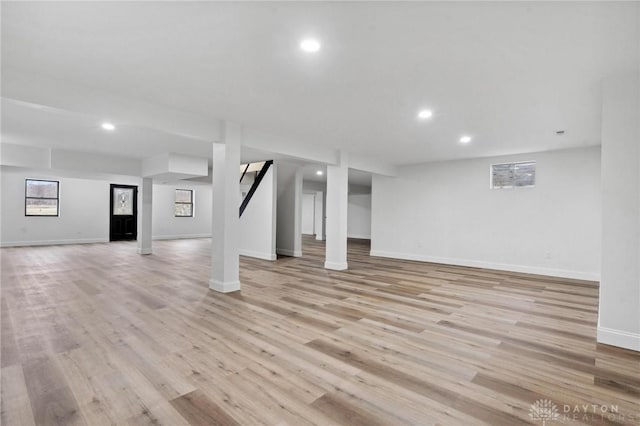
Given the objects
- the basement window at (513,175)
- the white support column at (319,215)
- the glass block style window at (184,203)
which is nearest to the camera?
the basement window at (513,175)

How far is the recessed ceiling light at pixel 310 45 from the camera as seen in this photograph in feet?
7.56

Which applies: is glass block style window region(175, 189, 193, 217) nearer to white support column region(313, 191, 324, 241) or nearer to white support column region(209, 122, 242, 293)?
white support column region(313, 191, 324, 241)

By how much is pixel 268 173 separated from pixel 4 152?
5763 millimetres

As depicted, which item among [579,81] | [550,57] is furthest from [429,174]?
[550,57]

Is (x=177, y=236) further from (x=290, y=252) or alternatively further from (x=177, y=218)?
(x=290, y=252)

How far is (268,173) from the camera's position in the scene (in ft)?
25.6

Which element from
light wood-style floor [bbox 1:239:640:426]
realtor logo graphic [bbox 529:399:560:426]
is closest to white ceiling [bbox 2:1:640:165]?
light wood-style floor [bbox 1:239:640:426]

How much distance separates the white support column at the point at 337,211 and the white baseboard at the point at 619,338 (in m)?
4.28

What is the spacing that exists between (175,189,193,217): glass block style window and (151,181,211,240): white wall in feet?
0.48

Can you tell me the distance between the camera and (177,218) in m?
13.3

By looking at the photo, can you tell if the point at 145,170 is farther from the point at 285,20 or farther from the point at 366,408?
the point at 366,408

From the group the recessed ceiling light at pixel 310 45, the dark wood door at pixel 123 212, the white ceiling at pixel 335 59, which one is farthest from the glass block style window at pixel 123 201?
the recessed ceiling light at pixel 310 45

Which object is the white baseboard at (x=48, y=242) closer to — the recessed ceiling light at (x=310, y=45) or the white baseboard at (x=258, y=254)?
the white baseboard at (x=258, y=254)

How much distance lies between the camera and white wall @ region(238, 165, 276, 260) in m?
7.72
